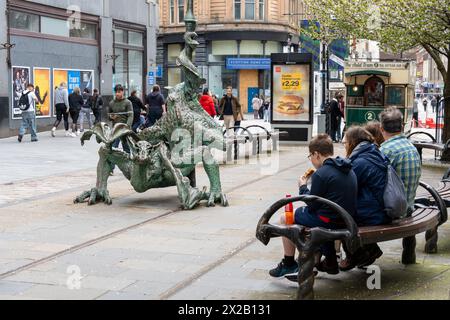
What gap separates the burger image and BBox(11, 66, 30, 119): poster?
8587mm

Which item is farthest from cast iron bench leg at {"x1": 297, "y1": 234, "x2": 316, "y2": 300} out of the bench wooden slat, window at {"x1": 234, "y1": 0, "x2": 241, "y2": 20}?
window at {"x1": 234, "y1": 0, "x2": 241, "y2": 20}

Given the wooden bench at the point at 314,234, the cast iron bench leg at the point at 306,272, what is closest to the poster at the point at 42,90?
the wooden bench at the point at 314,234

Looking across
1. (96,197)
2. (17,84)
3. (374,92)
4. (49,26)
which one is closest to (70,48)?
(49,26)

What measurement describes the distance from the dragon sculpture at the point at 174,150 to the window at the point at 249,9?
43002mm

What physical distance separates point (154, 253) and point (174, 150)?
3.32 metres

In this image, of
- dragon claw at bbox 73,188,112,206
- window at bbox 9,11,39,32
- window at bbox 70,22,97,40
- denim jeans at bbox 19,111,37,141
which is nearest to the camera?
dragon claw at bbox 73,188,112,206

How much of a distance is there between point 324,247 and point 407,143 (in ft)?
4.96

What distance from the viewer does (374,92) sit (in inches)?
1162

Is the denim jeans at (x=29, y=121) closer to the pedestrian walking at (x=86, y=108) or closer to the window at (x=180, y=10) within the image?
the pedestrian walking at (x=86, y=108)

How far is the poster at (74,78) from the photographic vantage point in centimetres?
2712

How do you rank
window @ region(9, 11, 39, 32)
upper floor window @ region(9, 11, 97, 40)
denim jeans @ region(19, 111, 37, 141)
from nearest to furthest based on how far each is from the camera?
denim jeans @ region(19, 111, 37, 141), window @ region(9, 11, 39, 32), upper floor window @ region(9, 11, 97, 40)

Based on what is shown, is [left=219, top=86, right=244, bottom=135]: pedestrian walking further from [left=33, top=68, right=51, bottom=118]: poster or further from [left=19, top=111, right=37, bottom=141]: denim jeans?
[left=33, top=68, right=51, bottom=118]: poster

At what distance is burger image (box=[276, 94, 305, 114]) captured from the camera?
22.2m
